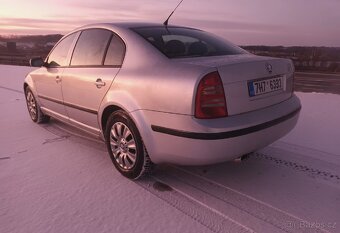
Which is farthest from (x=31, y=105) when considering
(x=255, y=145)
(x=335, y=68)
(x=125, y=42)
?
(x=335, y=68)

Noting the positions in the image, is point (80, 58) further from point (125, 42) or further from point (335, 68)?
point (335, 68)

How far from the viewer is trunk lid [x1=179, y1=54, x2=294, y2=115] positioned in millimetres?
2500

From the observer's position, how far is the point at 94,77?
3.36 meters

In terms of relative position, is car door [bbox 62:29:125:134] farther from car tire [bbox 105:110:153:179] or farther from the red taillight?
the red taillight

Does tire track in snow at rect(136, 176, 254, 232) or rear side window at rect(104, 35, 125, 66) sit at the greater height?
rear side window at rect(104, 35, 125, 66)

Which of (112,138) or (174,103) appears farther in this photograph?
(112,138)

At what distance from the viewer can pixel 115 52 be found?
325 centimetres

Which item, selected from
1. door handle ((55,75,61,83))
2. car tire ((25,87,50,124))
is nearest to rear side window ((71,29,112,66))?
door handle ((55,75,61,83))

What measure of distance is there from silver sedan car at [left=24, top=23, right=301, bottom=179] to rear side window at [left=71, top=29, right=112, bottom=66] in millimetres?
12

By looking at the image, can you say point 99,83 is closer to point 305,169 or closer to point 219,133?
point 219,133

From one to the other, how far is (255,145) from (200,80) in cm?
78

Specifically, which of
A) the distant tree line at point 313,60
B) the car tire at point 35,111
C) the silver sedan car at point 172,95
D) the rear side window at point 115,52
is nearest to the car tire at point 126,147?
the silver sedan car at point 172,95

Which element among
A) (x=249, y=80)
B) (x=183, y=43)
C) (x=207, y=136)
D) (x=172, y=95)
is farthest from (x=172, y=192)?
(x=183, y=43)

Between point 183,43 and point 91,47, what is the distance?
3.82 feet
